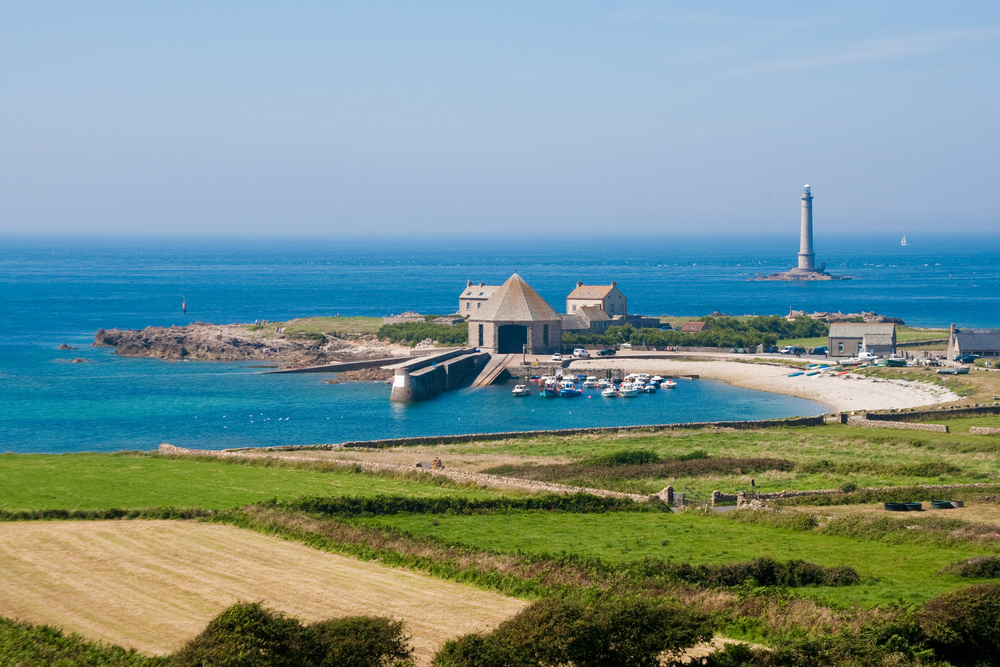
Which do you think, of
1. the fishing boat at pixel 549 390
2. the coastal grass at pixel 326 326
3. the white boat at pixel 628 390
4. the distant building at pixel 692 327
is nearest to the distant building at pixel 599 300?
the distant building at pixel 692 327

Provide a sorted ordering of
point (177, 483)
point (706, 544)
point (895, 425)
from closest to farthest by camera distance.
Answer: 1. point (706, 544)
2. point (177, 483)
3. point (895, 425)

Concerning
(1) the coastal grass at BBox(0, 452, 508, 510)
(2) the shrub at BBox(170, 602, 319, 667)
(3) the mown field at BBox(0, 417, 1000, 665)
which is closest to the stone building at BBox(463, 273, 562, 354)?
(3) the mown field at BBox(0, 417, 1000, 665)

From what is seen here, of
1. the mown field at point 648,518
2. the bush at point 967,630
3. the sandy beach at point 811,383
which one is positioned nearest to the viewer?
the bush at point 967,630

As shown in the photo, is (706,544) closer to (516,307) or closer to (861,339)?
(861,339)

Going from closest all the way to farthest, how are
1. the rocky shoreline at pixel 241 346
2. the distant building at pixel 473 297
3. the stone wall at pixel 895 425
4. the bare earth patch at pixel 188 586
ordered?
the bare earth patch at pixel 188 586 < the stone wall at pixel 895 425 < the rocky shoreline at pixel 241 346 < the distant building at pixel 473 297

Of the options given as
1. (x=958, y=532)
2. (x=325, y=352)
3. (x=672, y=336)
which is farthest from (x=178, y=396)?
(x=958, y=532)

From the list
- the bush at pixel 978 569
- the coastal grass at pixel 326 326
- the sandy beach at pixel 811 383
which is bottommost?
the sandy beach at pixel 811 383

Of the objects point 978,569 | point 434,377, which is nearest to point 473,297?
point 434,377

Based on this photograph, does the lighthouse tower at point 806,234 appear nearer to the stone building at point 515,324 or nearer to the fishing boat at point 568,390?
the stone building at point 515,324

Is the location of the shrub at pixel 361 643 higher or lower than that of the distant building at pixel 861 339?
higher
